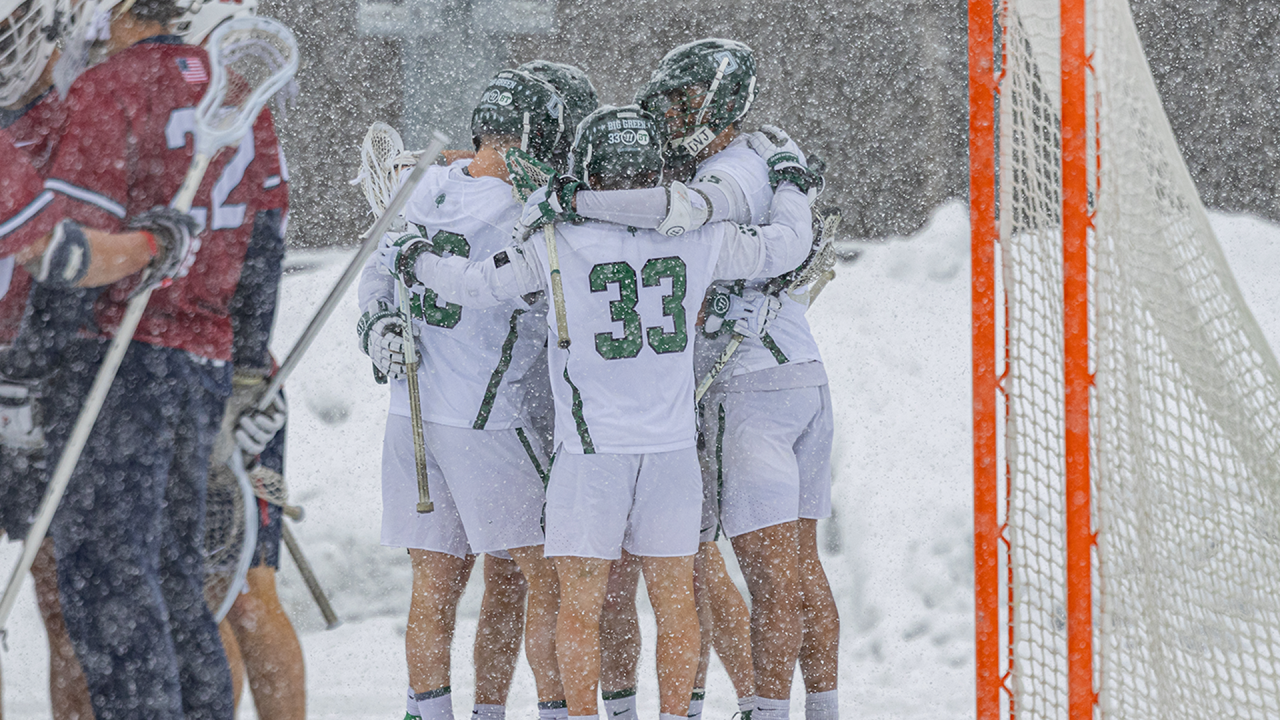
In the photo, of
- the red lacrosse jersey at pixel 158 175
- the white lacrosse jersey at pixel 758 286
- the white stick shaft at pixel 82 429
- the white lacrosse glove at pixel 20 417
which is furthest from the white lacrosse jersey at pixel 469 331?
the white lacrosse glove at pixel 20 417

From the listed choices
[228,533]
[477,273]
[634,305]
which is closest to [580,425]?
[634,305]

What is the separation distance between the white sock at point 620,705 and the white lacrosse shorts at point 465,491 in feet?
1.28

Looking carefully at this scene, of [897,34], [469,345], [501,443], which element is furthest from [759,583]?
[897,34]

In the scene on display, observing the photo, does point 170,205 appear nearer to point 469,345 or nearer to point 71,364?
point 71,364

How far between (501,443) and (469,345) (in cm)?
24

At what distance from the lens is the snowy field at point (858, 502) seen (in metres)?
3.85

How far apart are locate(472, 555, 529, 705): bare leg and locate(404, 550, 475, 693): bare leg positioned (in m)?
0.08

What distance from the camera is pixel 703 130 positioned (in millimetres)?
2846

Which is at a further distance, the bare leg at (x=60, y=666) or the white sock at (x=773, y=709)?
the white sock at (x=773, y=709)

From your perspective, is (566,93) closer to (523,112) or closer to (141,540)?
(523,112)

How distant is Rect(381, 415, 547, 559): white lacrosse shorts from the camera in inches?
111

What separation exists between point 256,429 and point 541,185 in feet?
2.60

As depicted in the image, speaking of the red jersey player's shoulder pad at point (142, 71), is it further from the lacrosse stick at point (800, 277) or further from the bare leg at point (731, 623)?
the bare leg at point (731, 623)

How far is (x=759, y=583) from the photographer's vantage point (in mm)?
2855
